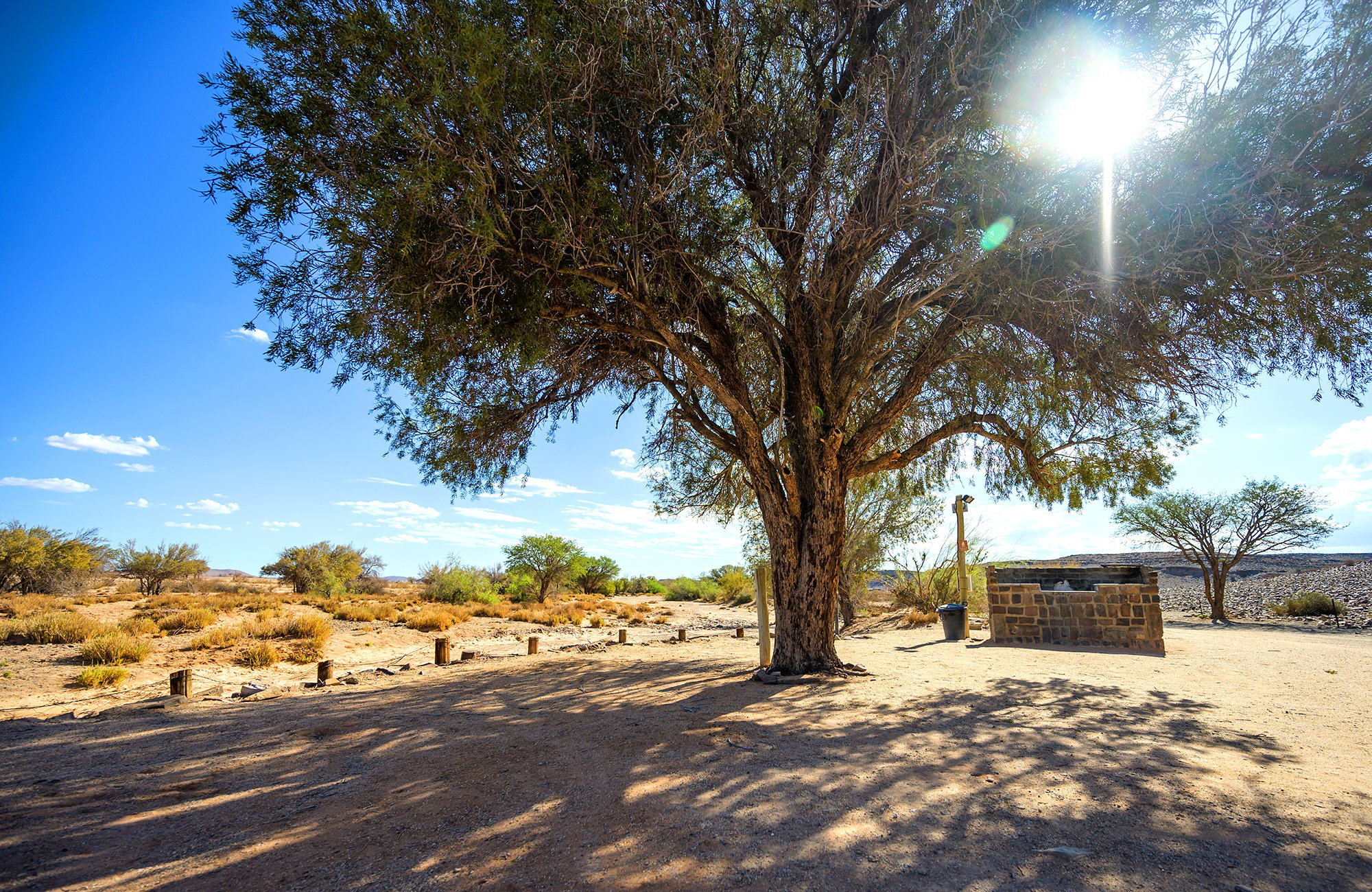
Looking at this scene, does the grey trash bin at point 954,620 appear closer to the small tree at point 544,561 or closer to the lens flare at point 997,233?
the lens flare at point 997,233

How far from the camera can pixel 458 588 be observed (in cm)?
2772

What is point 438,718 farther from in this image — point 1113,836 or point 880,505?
point 880,505

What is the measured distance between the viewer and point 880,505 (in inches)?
760

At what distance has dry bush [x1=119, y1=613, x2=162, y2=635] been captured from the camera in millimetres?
14281

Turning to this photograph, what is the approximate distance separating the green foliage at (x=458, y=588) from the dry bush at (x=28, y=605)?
39.4 feet

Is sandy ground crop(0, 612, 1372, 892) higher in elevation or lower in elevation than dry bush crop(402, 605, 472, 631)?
higher

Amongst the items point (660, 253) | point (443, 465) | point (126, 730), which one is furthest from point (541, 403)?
point (126, 730)

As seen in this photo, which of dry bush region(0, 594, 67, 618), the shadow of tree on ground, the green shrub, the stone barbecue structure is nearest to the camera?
the shadow of tree on ground

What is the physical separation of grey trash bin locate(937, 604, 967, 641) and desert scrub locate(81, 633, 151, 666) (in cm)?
1680

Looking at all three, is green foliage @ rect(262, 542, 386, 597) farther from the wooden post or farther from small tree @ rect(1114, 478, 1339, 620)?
small tree @ rect(1114, 478, 1339, 620)

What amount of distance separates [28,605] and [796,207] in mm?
23563

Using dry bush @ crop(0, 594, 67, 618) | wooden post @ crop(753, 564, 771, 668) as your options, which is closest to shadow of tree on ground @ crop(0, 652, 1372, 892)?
wooden post @ crop(753, 564, 771, 668)

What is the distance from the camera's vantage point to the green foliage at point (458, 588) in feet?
90.8

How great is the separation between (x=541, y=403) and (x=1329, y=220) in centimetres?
1001
